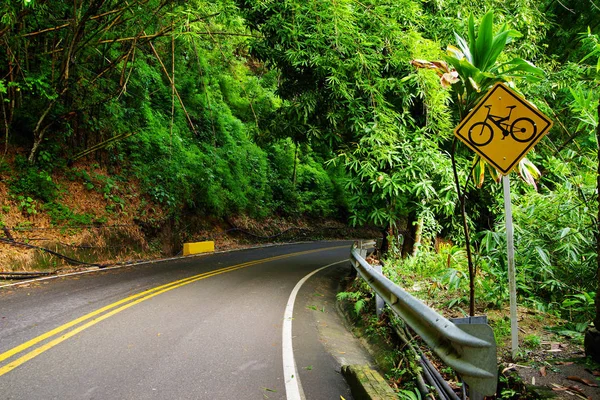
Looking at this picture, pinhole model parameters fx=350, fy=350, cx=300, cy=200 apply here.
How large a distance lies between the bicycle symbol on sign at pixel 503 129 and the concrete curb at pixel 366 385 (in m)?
2.40

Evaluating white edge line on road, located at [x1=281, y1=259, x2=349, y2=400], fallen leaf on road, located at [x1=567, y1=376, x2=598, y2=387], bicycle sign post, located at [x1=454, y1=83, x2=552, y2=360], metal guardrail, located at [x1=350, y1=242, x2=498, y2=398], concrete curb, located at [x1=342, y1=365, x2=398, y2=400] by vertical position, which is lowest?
white edge line on road, located at [x1=281, y1=259, x2=349, y2=400]

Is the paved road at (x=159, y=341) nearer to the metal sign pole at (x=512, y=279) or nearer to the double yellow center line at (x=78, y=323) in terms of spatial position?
the double yellow center line at (x=78, y=323)

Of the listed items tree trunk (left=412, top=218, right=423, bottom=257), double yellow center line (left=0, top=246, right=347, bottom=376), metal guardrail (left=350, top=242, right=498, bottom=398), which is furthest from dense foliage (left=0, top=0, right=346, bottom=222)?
metal guardrail (left=350, top=242, right=498, bottom=398)

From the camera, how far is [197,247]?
14.7 m

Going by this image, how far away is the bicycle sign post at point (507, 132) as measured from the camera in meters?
3.07

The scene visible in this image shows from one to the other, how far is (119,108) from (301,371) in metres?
13.6

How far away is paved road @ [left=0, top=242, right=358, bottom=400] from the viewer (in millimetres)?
3348

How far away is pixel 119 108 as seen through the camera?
46.0 ft

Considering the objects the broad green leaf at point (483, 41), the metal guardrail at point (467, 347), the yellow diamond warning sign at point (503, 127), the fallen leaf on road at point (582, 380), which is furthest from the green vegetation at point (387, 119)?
the metal guardrail at point (467, 347)

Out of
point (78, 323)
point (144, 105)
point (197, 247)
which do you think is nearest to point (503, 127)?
point (78, 323)

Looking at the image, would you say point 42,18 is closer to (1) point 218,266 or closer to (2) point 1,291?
(2) point 1,291

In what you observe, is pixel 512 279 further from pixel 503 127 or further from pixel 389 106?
pixel 389 106

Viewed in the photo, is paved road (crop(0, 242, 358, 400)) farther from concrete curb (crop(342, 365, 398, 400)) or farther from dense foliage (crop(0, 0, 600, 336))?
dense foliage (crop(0, 0, 600, 336))

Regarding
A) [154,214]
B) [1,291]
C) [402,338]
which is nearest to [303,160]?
[154,214]
